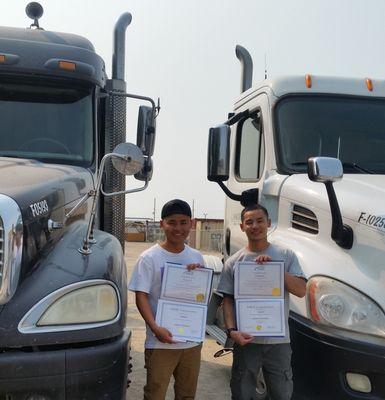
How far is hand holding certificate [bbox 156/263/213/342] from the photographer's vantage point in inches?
124

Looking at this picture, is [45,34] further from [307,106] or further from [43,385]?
[43,385]

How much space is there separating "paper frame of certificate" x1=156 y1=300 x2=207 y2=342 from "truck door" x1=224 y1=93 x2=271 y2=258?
167cm

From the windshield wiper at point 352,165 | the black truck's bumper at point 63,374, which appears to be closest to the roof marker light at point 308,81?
the windshield wiper at point 352,165

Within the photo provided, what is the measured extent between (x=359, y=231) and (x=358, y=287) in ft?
1.34

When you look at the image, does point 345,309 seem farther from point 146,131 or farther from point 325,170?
point 146,131

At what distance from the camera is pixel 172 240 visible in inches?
131

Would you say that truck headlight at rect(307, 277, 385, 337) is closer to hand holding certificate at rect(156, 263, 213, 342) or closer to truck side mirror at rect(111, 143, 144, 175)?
hand holding certificate at rect(156, 263, 213, 342)

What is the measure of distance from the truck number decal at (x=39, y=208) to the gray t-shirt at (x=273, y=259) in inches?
46.5

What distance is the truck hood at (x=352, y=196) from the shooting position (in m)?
3.38

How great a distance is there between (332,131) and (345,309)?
189cm

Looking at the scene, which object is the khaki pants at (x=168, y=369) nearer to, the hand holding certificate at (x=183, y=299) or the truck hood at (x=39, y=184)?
the hand holding certificate at (x=183, y=299)

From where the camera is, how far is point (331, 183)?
3.43 m

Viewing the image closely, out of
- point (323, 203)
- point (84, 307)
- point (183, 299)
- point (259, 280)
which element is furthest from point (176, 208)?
point (323, 203)

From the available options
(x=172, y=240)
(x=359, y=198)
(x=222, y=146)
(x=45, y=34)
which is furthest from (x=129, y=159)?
(x=45, y=34)
